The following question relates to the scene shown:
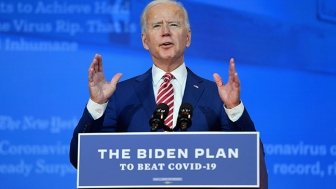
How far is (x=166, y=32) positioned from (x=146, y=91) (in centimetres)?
24

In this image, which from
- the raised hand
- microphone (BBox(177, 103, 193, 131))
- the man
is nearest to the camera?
microphone (BBox(177, 103, 193, 131))

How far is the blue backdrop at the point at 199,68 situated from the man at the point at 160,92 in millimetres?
1191

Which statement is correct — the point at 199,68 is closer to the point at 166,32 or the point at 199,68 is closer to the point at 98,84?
the point at 166,32

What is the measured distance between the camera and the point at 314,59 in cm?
415

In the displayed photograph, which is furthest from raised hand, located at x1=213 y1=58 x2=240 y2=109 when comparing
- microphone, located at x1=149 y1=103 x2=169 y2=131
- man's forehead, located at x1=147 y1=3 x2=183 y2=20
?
man's forehead, located at x1=147 y1=3 x2=183 y2=20

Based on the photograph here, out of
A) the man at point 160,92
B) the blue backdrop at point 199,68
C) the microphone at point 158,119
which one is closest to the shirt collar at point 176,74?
the man at point 160,92

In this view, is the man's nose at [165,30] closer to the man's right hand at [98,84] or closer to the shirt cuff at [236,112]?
the man's right hand at [98,84]

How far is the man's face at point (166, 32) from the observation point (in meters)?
2.92

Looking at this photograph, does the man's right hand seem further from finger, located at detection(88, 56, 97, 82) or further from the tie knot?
the tie knot

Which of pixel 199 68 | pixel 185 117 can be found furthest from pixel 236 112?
pixel 199 68

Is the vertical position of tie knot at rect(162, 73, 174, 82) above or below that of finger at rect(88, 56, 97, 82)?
above

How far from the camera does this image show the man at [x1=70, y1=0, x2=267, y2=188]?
2.69m

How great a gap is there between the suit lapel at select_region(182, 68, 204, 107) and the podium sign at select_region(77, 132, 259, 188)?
57 centimetres

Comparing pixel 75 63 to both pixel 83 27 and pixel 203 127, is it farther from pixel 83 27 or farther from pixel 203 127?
pixel 203 127
